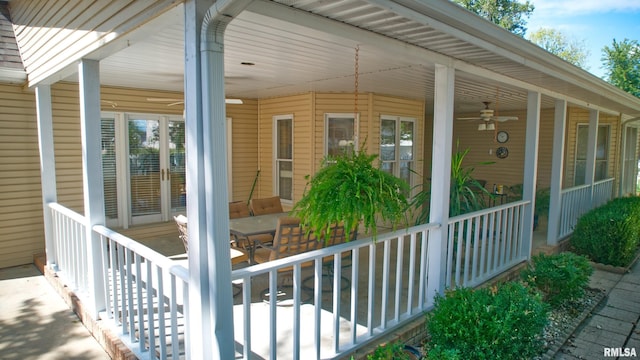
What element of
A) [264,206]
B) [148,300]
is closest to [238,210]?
[264,206]

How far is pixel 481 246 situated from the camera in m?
4.50

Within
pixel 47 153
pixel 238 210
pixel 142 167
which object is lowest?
pixel 238 210

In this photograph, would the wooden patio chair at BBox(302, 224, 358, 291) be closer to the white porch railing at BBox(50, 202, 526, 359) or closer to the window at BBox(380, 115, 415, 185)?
the white porch railing at BBox(50, 202, 526, 359)

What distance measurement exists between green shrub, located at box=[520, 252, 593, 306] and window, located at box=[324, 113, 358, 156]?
360cm

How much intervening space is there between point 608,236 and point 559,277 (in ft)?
7.50

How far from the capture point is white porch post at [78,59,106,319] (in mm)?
3270

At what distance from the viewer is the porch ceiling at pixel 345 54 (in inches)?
98.7

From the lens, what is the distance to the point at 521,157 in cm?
968

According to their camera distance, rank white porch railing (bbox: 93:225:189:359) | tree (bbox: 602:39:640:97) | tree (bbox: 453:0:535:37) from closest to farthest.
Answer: white porch railing (bbox: 93:225:189:359)
tree (bbox: 602:39:640:97)
tree (bbox: 453:0:535:37)

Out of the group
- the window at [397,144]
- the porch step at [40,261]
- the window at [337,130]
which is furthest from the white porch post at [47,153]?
the window at [397,144]

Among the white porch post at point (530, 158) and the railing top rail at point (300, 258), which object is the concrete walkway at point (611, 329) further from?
the railing top rail at point (300, 258)

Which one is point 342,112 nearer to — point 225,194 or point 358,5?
point 358,5

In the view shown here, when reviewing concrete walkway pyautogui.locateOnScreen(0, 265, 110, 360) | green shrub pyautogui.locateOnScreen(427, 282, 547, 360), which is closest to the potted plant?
green shrub pyautogui.locateOnScreen(427, 282, 547, 360)

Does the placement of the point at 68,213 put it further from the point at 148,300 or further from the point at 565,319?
the point at 565,319
